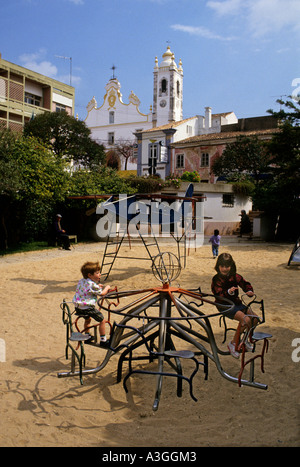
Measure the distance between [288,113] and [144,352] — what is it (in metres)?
16.6

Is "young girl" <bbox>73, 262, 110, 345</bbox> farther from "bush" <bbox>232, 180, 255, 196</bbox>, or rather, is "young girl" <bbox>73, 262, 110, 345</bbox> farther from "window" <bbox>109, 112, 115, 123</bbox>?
"window" <bbox>109, 112, 115, 123</bbox>

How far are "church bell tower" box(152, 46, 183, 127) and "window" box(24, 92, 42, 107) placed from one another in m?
19.3

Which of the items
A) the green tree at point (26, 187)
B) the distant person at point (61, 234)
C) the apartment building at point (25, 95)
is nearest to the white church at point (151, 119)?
the apartment building at point (25, 95)

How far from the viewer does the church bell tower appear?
2126 inches

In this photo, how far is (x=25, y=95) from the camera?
37.5m

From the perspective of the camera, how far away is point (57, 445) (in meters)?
3.19

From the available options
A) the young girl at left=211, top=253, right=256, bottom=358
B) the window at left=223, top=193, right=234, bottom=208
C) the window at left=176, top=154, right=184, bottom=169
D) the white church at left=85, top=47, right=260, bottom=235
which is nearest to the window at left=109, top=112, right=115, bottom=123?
the white church at left=85, top=47, right=260, bottom=235

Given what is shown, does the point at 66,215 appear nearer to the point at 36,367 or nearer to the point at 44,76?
the point at 36,367

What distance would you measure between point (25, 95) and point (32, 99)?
0.94m

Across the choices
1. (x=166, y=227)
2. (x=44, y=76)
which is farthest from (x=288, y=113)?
(x=44, y=76)

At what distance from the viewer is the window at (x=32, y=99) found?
37644 mm

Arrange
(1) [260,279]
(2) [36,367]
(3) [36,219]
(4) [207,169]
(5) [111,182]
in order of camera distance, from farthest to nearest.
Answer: (4) [207,169]
(5) [111,182]
(3) [36,219]
(1) [260,279]
(2) [36,367]

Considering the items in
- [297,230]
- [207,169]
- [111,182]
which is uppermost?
[207,169]

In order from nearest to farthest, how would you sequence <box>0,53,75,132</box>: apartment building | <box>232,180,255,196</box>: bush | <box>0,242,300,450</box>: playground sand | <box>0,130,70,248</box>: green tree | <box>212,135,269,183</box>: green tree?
<box>0,242,300,450</box>: playground sand, <box>0,130,70,248</box>: green tree, <box>232,180,255,196</box>: bush, <box>212,135,269,183</box>: green tree, <box>0,53,75,132</box>: apartment building
